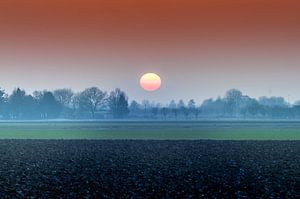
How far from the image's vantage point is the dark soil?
2487cm

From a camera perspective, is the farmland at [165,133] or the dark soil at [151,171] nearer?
the dark soil at [151,171]

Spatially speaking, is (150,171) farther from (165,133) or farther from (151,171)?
(165,133)

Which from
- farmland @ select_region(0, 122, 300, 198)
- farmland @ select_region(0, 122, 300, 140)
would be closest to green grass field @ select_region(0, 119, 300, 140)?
farmland @ select_region(0, 122, 300, 140)

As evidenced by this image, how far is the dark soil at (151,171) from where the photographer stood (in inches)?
979

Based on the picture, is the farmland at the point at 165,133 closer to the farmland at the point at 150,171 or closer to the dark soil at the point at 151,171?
the farmland at the point at 150,171

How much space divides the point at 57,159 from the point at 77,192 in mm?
16054

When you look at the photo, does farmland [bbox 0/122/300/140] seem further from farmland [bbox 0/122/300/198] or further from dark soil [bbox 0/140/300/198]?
dark soil [bbox 0/140/300/198]

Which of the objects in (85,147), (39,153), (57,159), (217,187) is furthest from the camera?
(85,147)

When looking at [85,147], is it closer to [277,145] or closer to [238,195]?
[277,145]

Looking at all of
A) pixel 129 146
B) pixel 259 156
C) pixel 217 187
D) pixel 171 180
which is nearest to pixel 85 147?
pixel 129 146

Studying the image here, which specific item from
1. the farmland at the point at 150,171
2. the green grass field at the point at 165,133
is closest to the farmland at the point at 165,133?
the green grass field at the point at 165,133

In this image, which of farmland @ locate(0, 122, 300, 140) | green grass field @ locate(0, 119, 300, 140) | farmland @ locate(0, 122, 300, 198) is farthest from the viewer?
green grass field @ locate(0, 119, 300, 140)

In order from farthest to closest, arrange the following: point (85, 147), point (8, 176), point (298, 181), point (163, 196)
Answer: point (85, 147) < point (8, 176) < point (298, 181) < point (163, 196)

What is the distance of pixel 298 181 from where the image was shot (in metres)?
28.2
